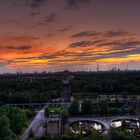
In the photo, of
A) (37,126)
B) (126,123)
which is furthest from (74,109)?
(126,123)

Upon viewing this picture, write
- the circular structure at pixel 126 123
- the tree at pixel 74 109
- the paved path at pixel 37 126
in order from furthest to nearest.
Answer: the tree at pixel 74 109, the circular structure at pixel 126 123, the paved path at pixel 37 126

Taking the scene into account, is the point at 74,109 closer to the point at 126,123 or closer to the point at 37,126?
the point at 37,126

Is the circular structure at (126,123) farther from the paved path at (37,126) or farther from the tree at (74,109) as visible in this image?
the paved path at (37,126)

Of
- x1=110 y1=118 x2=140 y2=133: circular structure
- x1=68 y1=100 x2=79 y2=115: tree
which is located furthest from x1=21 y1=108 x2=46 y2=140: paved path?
x1=110 y1=118 x2=140 y2=133: circular structure

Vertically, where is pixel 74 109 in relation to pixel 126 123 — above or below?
above

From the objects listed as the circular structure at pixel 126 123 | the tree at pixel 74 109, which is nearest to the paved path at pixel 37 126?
the tree at pixel 74 109

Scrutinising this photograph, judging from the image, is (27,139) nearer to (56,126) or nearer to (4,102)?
(56,126)

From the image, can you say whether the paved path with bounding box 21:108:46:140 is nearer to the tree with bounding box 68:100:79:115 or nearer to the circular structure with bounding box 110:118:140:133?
the tree with bounding box 68:100:79:115

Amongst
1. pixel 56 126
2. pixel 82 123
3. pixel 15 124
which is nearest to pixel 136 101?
Result: pixel 82 123
